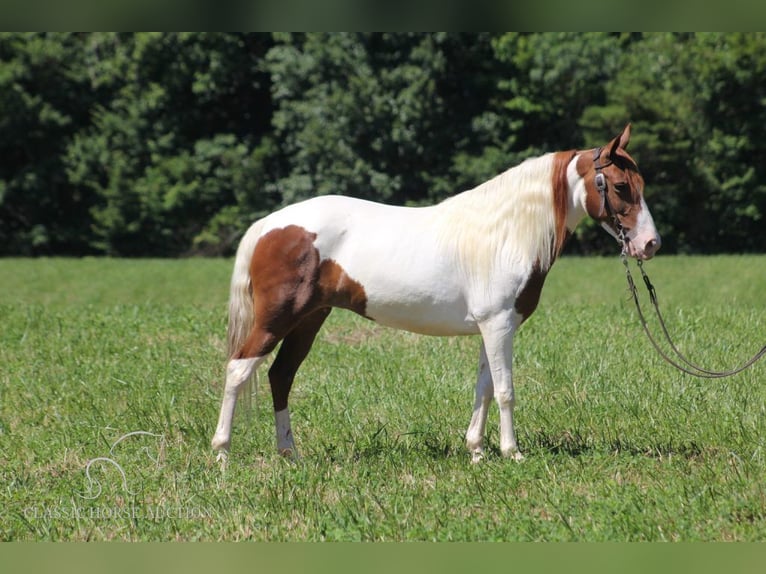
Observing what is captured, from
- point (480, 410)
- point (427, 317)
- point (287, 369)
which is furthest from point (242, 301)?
point (480, 410)

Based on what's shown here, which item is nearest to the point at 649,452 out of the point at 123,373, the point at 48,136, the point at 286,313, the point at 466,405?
the point at 466,405

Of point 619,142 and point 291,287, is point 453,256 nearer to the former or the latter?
point 291,287

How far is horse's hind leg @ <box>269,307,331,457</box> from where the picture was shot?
6.91m

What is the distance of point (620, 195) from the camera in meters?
6.37

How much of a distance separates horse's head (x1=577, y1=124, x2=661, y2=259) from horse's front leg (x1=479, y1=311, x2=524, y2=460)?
904mm

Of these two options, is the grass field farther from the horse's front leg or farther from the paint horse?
the paint horse

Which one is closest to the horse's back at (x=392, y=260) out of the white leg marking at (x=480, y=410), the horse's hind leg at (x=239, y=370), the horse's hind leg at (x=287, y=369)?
the white leg marking at (x=480, y=410)

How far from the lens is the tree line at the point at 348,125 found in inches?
1204

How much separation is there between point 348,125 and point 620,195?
25042 mm

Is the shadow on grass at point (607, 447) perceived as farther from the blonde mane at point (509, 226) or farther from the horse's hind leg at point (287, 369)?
the horse's hind leg at point (287, 369)

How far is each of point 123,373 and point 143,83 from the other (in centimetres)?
2726

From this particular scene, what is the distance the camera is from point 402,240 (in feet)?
21.5

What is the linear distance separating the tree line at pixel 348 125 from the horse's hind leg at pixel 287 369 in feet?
77.2

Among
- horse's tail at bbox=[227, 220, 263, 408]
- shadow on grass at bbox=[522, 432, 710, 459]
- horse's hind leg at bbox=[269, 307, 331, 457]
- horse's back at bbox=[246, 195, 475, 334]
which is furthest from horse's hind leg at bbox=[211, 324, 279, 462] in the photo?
shadow on grass at bbox=[522, 432, 710, 459]
